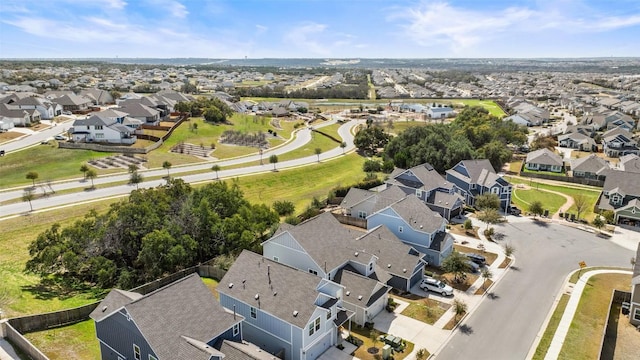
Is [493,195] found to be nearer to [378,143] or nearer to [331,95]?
[378,143]

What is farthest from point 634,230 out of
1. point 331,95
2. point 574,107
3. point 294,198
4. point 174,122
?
point 331,95

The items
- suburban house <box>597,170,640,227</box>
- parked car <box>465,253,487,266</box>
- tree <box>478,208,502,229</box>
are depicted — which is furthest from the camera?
suburban house <box>597,170,640,227</box>

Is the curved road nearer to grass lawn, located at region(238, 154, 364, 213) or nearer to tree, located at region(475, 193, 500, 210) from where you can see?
grass lawn, located at region(238, 154, 364, 213)

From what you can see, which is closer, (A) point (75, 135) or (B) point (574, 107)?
(A) point (75, 135)

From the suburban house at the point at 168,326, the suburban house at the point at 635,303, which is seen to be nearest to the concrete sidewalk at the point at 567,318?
the suburban house at the point at 635,303

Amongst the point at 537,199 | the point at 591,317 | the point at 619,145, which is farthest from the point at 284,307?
the point at 619,145

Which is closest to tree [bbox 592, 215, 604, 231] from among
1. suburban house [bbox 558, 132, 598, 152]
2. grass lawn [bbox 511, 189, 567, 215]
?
grass lawn [bbox 511, 189, 567, 215]

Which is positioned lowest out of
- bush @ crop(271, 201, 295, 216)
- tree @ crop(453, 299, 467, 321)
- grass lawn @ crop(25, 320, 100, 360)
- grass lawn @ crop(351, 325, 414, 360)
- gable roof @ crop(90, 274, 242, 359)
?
grass lawn @ crop(351, 325, 414, 360)

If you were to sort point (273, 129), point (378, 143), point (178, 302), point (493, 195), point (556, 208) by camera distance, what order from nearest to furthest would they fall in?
point (178, 302) < point (493, 195) < point (556, 208) < point (378, 143) < point (273, 129)
